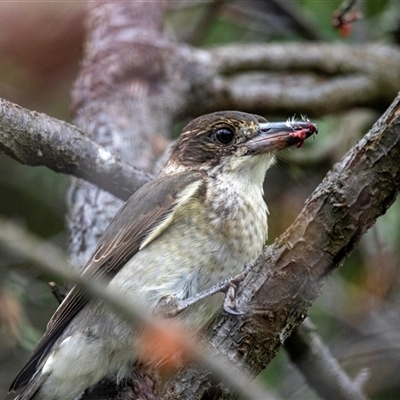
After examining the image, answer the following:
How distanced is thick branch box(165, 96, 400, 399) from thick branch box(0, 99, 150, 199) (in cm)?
146

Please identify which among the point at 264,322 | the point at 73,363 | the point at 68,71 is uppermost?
the point at 68,71

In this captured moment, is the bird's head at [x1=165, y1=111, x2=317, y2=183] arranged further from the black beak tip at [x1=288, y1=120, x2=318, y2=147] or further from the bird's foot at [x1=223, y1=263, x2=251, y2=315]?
the bird's foot at [x1=223, y1=263, x2=251, y2=315]

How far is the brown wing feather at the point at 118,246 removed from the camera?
12.8ft

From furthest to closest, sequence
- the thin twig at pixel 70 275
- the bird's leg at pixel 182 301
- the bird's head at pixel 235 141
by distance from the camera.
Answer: the bird's head at pixel 235 141 → the bird's leg at pixel 182 301 → the thin twig at pixel 70 275

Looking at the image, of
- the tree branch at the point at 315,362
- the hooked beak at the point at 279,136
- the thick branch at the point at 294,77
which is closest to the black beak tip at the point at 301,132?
the hooked beak at the point at 279,136

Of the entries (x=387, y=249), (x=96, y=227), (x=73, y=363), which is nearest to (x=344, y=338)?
(x=387, y=249)

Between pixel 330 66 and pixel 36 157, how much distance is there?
3.24m

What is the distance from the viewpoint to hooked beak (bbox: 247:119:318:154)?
13.0 feet

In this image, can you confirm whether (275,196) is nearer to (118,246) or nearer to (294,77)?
(294,77)

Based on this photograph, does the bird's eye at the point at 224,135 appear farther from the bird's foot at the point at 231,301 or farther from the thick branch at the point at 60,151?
the bird's foot at the point at 231,301

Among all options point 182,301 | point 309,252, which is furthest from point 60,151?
point 309,252

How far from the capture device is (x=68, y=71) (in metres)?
6.09

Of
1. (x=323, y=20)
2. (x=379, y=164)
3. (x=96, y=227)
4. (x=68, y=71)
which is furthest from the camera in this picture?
(x=323, y=20)

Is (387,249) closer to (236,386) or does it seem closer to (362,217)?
(362,217)
